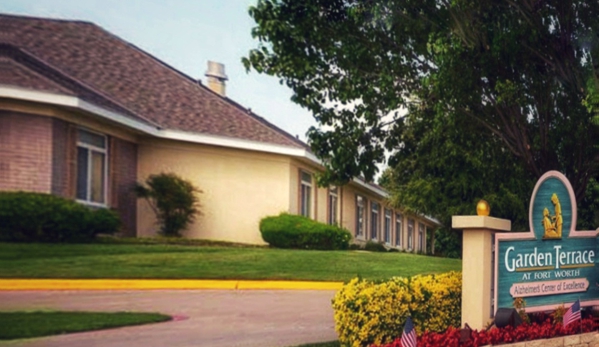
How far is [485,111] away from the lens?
1409 centimetres

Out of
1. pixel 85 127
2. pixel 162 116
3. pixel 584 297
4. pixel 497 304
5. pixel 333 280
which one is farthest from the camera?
pixel 333 280

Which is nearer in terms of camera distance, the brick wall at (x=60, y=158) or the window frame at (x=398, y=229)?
the brick wall at (x=60, y=158)

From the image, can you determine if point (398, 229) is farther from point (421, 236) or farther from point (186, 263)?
point (186, 263)

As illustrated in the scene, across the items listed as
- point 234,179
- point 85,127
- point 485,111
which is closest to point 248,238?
point 234,179

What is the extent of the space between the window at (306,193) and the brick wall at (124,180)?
3.99 metres

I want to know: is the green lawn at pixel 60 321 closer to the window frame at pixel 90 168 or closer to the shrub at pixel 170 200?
the window frame at pixel 90 168

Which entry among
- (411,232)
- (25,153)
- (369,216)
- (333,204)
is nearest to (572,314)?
(25,153)

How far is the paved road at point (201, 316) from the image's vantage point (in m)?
9.59

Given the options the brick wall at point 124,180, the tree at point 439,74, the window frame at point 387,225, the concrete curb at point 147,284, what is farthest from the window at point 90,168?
the window frame at point 387,225

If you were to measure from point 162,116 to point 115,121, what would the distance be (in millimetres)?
1155

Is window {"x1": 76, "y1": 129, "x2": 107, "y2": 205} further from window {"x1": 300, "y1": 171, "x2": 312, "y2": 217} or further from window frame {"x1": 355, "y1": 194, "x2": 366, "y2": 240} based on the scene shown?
window frame {"x1": 355, "y1": 194, "x2": 366, "y2": 240}

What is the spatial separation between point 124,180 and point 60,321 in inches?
86.7

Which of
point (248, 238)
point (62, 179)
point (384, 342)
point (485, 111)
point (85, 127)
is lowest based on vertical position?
point (384, 342)

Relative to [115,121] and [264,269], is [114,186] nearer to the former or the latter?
[115,121]
